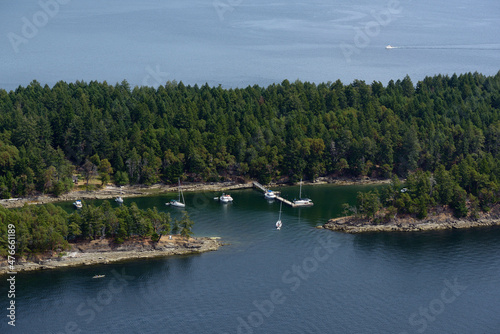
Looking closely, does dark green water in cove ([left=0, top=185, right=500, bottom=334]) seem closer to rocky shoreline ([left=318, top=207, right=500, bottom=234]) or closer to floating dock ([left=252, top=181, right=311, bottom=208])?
rocky shoreline ([left=318, top=207, right=500, bottom=234])

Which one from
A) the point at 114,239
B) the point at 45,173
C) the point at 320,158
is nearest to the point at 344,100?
the point at 320,158

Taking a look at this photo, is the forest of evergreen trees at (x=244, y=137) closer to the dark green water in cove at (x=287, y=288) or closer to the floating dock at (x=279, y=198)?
the floating dock at (x=279, y=198)

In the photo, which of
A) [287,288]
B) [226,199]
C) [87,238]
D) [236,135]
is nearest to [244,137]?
[236,135]

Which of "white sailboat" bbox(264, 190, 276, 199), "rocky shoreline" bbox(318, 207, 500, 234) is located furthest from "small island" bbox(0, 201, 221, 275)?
"white sailboat" bbox(264, 190, 276, 199)

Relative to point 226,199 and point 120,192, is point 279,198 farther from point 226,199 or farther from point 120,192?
point 120,192

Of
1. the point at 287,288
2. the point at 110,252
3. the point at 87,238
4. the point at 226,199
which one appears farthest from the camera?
the point at 226,199

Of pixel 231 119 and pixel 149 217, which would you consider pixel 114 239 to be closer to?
pixel 149 217

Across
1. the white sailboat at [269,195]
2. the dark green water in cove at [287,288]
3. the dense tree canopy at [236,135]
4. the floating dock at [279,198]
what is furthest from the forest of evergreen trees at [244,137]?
the dark green water in cove at [287,288]
